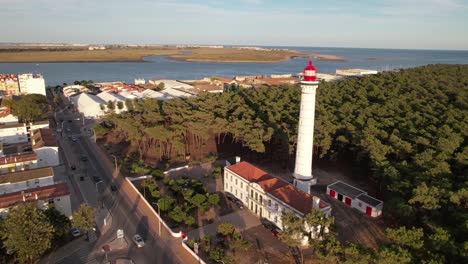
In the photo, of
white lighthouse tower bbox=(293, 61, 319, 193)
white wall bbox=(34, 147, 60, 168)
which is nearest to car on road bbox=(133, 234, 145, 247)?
white lighthouse tower bbox=(293, 61, 319, 193)

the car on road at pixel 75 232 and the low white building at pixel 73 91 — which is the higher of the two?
the low white building at pixel 73 91

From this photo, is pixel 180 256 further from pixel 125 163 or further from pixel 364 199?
pixel 125 163

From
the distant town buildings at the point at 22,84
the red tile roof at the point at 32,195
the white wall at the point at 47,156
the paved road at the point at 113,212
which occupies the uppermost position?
the distant town buildings at the point at 22,84

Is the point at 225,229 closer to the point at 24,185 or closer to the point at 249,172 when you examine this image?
→ the point at 249,172

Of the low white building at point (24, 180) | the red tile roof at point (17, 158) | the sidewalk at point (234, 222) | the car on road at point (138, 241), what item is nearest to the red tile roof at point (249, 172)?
the sidewalk at point (234, 222)

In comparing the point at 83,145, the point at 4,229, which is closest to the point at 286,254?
the point at 4,229

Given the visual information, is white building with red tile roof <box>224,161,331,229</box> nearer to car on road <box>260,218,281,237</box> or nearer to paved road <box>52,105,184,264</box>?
car on road <box>260,218,281,237</box>

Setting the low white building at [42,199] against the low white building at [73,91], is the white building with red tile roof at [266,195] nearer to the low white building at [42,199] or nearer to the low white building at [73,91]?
the low white building at [42,199]

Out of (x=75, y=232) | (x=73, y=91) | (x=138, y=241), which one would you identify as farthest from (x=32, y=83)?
(x=138, y=241)
